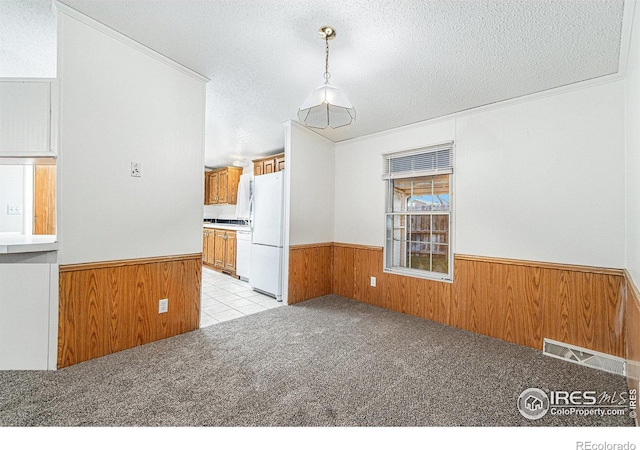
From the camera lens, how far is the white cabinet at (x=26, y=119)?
1874mm

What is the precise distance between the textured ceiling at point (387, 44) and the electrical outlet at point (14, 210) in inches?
71.3

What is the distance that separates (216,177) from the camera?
21.3ft

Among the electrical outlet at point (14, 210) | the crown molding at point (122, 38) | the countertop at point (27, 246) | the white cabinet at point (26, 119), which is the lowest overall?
the countertop at point (27, 246)

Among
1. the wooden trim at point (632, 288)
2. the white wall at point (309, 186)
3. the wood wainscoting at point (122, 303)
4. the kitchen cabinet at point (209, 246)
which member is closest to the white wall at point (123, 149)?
the wood wainscoting at point (122, 303)

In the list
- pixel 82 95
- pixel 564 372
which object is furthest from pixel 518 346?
pixel 82 95

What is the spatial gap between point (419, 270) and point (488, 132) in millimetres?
1645

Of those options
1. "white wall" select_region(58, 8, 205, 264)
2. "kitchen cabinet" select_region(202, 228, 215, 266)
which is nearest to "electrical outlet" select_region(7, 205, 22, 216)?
"white wall" select_region(58, 8, 205, 264)

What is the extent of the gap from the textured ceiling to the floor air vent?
2159 mm

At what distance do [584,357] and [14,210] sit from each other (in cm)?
492

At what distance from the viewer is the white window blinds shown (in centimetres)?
316

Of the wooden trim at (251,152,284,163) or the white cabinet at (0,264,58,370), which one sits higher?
the wooden trim at (251,152,284,163)

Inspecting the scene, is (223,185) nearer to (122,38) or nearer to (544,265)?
(122,38)

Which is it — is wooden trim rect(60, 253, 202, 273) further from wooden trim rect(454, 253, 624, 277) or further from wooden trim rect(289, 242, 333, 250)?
wooden trim rect(454, 253, 624, 277)

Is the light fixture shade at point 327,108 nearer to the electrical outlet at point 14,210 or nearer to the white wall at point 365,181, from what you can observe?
the white wall at point 365,181
